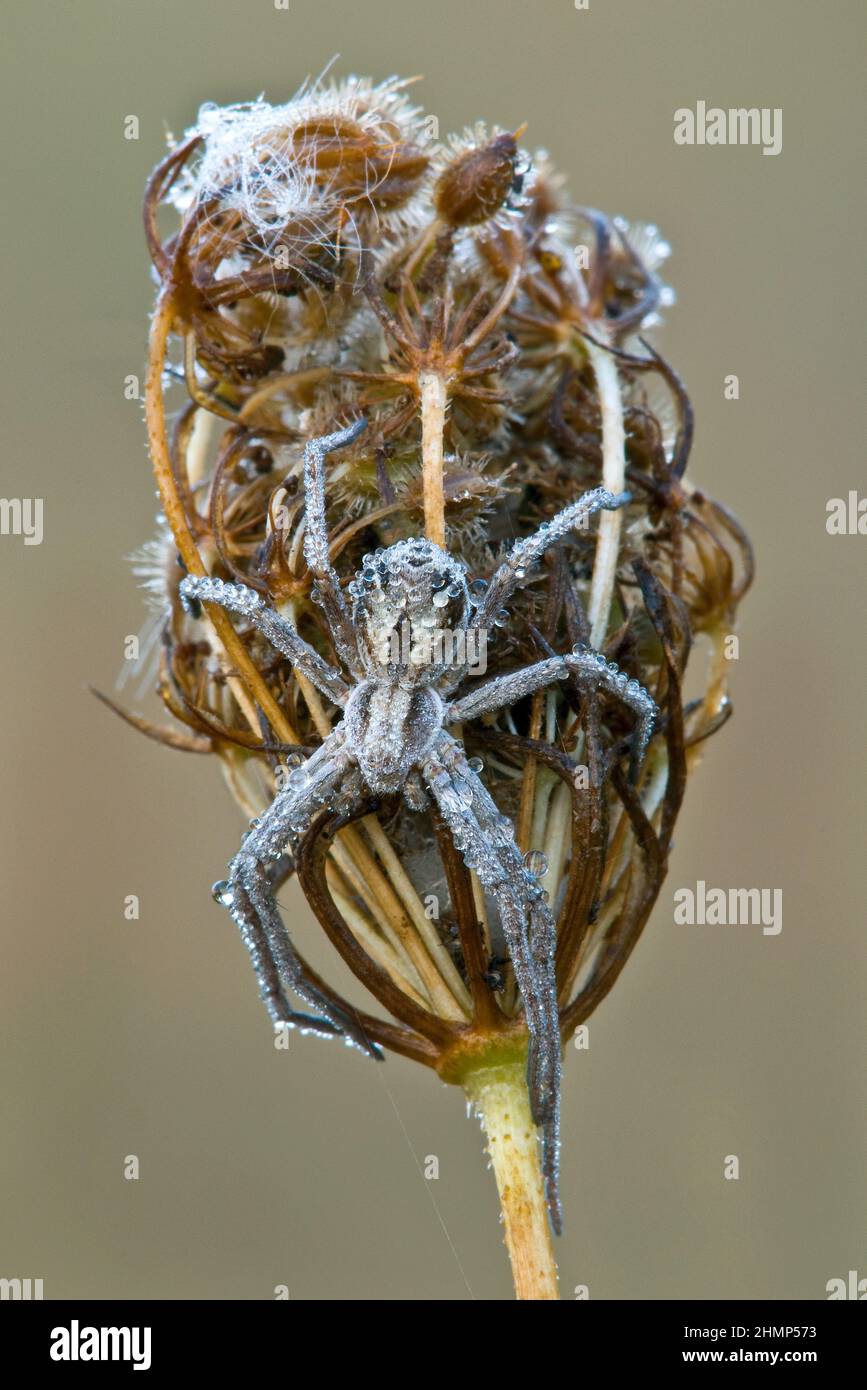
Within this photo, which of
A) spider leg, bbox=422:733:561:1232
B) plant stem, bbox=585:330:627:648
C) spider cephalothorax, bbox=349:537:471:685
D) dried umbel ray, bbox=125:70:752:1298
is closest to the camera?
spider cephalothorax, bbox=349:537:471:685

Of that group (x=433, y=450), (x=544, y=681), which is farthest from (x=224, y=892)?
(x=433, y=450)

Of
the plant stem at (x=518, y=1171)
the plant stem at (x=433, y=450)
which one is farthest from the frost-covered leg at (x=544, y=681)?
the plant stem at (x=518, y=1171)

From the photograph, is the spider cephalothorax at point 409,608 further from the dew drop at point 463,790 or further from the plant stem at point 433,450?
the dew drop at point 463,790

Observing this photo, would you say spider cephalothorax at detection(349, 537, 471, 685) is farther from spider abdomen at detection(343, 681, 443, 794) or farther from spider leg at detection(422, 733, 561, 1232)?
spider leg at detection(422, 733, 561, 1232)

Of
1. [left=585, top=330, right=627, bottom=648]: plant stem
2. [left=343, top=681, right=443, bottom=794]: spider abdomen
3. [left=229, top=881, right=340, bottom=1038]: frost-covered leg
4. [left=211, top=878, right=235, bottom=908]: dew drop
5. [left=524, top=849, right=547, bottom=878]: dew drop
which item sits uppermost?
[left=585, top=330, right=627, bottom=648]: plant stem

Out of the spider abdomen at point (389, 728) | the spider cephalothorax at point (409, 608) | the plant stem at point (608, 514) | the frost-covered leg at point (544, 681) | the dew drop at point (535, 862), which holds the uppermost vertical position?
the plant stem at point (608, 514)

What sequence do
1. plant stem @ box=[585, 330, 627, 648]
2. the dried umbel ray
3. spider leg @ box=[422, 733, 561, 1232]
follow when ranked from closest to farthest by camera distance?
spider leg @ box=[422, 733, 561, 1232]
the dried umbel ray
plant stem @ box=[585, 330, 627, 648]

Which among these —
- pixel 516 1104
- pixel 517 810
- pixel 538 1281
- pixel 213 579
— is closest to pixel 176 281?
pixel 213 579

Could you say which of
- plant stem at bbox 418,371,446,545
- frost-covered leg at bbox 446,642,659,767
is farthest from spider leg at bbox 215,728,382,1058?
plant stem at bbox 418,371,446,545

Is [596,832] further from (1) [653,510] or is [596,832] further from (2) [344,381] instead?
(2) [344,381]
